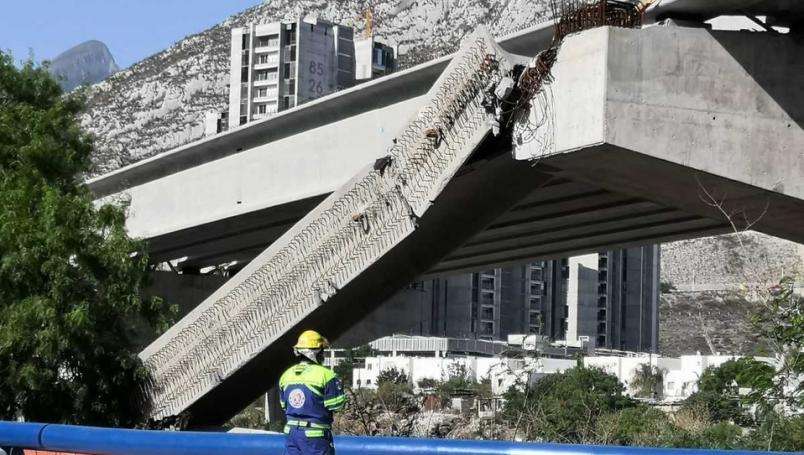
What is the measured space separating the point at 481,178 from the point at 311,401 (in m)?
9.85

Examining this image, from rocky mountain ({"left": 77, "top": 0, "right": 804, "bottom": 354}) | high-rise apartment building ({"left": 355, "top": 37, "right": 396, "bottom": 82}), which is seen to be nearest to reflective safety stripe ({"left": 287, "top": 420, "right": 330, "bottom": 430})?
rocky mountain ({"left": 77, "top": 0, "right": 804, "bottom": 354})

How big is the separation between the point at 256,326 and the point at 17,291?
4.02 m

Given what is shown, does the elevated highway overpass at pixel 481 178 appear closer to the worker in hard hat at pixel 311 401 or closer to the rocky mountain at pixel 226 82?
the worker in hard hat at pixel 311 401

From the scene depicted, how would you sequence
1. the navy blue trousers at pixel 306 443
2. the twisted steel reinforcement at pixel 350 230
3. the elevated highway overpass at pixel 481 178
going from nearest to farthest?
the navy blue trousers at pixel 306 443
the elevated highway overpass at pixel 481 178
the twisted steel reinforcement at pixel 350 230

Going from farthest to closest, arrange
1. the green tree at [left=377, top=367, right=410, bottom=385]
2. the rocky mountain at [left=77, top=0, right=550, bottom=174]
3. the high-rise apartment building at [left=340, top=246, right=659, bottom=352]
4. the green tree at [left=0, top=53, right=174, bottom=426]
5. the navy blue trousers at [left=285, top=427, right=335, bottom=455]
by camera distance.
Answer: the rocky mountain at [left=77, top=0, right=550, bottom=174], the high-rise apartment building at [left=340, top=246, right=659, bottom=352], the green tree at [left=377, top=367, right=410, bottom=385], the green tree at [left=0, top=53, right=174, bottom=426], the navy blue trousers at [left=285, top=427, right=335, bottom=455]

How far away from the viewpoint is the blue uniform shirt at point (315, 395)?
30.8 feet

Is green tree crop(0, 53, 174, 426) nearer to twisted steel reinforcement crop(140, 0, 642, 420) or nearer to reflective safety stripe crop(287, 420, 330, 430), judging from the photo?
twisted steel reinforcement crop(140, 0, 642, 420)

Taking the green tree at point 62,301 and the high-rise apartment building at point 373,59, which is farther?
the high-rise apartment building at point 373,59

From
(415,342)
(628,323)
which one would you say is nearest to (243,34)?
(415,342)

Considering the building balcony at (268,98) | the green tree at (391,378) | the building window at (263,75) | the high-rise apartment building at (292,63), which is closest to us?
the green tree at (391,378)

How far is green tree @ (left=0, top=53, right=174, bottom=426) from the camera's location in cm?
1992

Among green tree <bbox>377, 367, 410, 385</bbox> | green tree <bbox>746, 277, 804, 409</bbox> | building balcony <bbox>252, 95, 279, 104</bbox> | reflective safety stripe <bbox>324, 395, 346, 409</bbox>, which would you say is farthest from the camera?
building balcony <bbox>252, 95, 279, 104</bbox>

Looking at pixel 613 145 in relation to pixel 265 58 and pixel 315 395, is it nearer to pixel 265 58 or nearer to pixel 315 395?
pixel 315 395

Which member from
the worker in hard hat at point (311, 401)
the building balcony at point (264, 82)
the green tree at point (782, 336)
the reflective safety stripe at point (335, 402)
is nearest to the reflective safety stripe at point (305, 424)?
the worker in hard hat at point (311, 401)
